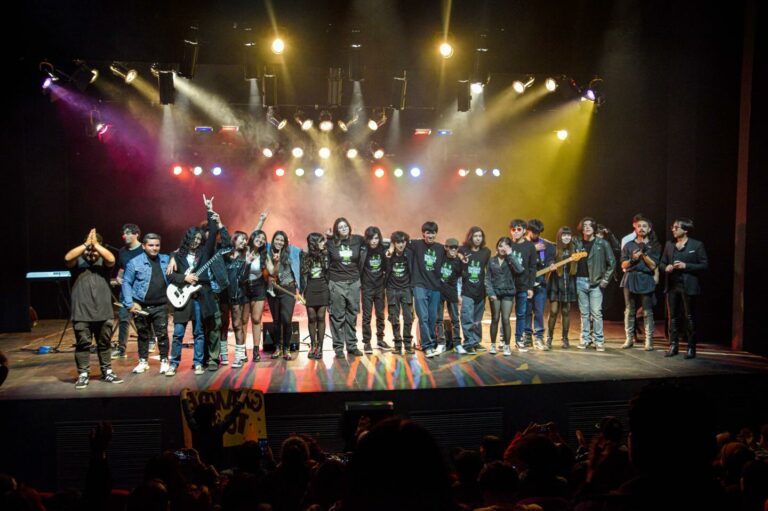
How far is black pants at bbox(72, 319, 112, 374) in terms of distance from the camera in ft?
27.9

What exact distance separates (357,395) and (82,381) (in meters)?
3.73

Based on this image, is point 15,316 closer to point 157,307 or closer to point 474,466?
point 157,307

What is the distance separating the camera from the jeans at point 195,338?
363 inches

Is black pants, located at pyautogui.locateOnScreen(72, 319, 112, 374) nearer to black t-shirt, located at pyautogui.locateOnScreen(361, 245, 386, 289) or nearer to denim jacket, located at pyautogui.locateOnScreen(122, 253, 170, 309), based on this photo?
denim jacket, located at pyautogui.locateOnScreen(122, 253, 170, 309)

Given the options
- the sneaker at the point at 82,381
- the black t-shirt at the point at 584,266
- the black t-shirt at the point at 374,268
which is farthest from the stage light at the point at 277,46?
the black t-shirt at the point at 584,266

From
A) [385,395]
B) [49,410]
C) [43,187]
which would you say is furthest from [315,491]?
[43,187]

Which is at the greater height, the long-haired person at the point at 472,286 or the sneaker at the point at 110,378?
the long-haired person at the point at 472,286

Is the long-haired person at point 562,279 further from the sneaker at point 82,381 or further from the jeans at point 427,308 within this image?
the sneaker at point 82,381

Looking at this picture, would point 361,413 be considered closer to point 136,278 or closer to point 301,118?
point 136,278

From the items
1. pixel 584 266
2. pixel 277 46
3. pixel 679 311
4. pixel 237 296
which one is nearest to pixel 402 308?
pixel 237 296

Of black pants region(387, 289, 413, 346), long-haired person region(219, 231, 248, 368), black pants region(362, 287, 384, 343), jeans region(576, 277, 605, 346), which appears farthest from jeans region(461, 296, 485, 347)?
long-haired person region(219, 231, 248, 368)

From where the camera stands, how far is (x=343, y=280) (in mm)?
10391

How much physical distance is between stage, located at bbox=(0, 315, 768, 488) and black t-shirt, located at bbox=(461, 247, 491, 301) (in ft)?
3.57

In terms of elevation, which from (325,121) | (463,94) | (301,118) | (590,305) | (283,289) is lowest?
(590,305)
